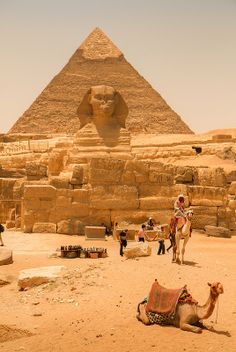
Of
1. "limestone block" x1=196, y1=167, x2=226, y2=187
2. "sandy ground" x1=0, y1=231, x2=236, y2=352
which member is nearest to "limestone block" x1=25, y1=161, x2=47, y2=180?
"limestone block" x1=196, y1=167, x2=226, y2=187

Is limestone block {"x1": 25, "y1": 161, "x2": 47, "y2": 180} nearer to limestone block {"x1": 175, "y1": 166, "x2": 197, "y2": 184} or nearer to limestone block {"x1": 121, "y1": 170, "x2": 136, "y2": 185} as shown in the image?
limestone block {"x1": 121, "y1": 170, "x2": 136, "y2": 185}

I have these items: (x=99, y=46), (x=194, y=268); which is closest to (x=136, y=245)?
(x=194, y=268)

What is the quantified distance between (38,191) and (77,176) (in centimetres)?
82

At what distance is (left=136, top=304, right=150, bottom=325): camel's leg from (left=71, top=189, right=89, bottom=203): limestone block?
18.5 ft

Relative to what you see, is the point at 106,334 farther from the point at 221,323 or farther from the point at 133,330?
the point at 221,323

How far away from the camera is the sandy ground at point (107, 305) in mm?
5277

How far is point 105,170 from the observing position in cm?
1155

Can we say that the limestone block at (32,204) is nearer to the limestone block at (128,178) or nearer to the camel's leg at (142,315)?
the limestone block at (128,178)

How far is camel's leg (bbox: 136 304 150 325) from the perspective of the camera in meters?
5.68

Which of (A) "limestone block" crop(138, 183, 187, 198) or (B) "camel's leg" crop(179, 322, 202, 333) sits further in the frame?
(A) "limestone block" crop(138, 183, 187, 198)

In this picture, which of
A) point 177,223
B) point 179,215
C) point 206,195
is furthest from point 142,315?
point 206,195

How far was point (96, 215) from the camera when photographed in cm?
1148

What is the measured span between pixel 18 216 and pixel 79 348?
8270mm

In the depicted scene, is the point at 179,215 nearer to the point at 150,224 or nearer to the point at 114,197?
the point at 150,224
